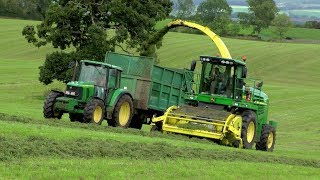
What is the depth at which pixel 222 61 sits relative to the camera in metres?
23.5

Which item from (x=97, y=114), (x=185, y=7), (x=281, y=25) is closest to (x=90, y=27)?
(x=97, y=114)

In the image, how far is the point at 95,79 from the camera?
23031 millimetres

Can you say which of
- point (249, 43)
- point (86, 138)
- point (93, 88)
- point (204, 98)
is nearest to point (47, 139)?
point (86, 138)

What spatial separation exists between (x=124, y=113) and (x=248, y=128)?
174 inches

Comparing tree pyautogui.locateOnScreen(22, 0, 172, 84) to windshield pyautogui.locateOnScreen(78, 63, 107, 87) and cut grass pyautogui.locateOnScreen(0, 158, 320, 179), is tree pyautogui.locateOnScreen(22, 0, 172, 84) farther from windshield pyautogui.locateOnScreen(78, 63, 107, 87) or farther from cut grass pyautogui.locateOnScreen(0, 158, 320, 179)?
cut grass pyautogui.locateOnScreen(0, 158, 320, 179)

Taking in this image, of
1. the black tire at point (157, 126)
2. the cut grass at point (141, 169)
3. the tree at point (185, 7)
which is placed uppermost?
the tree at point (185, 7)

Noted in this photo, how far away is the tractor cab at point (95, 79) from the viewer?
22.6 metres

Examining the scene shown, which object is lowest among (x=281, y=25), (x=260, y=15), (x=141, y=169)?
(x=141, y=169)

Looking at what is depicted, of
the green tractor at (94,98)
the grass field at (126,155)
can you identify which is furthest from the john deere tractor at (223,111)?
the green tractor at (94,98)

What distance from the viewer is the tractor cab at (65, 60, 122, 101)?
2259cm

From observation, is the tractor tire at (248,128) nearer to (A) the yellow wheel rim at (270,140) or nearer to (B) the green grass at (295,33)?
(A) the yellow wheel rim at (270,140)

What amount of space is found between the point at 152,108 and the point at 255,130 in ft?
13.4

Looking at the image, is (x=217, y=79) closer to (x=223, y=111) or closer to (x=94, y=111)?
(x=223, y=111)

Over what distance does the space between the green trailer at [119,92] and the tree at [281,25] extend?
93.9 m
